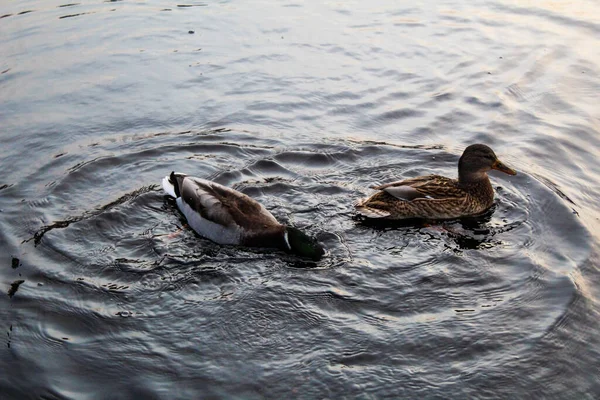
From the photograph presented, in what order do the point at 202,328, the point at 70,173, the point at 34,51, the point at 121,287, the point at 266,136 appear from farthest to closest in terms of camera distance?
the point at 34,51 → the point at 266,136 → the point at 70,173 → the point at 121,287 → the point at 202,328

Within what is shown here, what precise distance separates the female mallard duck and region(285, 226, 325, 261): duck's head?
1006mm

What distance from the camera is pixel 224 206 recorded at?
7.91 m

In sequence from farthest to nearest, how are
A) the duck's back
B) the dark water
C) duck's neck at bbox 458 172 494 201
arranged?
duck's neck at bbox 458 172 494 201 < the duck's back < the dark water

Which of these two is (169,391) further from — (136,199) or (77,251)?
(136,199)

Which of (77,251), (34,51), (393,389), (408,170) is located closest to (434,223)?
(408,170)

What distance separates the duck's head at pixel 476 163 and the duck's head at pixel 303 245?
222 centimetres

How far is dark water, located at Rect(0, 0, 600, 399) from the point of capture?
5.89 metres

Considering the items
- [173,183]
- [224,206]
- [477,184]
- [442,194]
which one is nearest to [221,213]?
[224,206]

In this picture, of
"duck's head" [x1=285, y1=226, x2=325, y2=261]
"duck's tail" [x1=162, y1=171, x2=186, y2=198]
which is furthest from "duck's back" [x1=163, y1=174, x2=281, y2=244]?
"duck's head" [x1=285, y1=226, x2=325, y2=261]

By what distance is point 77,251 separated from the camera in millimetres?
7359

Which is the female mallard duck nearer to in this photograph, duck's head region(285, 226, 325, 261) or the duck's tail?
duck's head region(285, 226, 325, 261)

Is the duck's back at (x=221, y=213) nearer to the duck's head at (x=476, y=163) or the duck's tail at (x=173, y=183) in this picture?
the duck's tail at (x=173, y=183)

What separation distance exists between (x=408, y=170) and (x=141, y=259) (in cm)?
366

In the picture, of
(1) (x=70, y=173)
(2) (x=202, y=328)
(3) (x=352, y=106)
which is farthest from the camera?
(3) (x=352, y=106)
